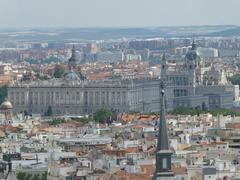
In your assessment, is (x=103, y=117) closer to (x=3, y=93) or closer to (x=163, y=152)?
(x=3, y=93)

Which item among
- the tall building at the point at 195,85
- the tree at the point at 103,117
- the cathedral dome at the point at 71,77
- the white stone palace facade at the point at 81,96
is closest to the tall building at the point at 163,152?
the tree at the point at 103,117

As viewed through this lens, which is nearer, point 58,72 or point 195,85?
point 195,85

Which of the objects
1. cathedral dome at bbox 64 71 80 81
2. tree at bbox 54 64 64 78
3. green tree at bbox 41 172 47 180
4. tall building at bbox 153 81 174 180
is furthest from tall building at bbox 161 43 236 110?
tall building at bbox 153 81 174 180

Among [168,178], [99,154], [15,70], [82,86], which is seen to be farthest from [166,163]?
[15,70]

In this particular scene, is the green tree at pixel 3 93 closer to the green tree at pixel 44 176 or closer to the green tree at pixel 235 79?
the green tree at pixel 235 79

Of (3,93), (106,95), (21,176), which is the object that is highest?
(21,176)

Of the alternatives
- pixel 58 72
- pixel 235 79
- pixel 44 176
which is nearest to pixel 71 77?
pixel 58 72

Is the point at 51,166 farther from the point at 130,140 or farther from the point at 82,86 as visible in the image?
the point at 82,86

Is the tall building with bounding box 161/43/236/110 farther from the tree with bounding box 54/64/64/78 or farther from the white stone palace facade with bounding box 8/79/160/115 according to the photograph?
the tree with bounding box 54/64/64/78
